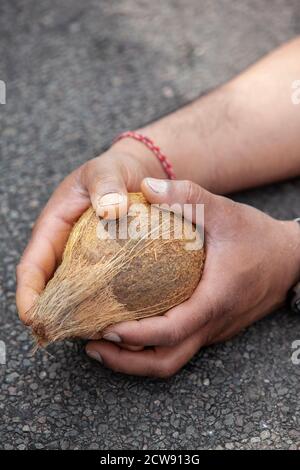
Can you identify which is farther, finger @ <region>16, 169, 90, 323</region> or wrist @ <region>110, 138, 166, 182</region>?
wrist @ <region>110, 138, 166, 182</region>

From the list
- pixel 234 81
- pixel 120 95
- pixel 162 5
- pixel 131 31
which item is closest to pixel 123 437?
pixel 234 81

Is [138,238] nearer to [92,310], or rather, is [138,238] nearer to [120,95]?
[92,310]

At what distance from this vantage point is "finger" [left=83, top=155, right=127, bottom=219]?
4.80 feet

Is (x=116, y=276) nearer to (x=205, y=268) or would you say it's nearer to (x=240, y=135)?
(x=205, y=268)

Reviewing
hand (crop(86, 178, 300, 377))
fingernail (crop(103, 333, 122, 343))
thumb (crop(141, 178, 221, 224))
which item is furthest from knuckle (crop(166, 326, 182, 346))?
thumb (crop(141, 178, 221, 224))

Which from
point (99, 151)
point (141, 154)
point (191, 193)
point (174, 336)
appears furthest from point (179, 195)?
point (99, 151)

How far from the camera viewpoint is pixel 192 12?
2.83 m

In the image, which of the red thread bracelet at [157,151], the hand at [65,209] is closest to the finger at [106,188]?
the hand at [65,209]

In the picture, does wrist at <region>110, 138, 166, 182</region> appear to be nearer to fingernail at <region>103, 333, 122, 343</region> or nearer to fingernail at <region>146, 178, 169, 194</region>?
fingernail at <region>146, 178, 169, 194</region>

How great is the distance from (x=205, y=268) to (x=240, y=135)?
0.60m

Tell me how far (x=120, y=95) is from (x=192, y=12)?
578 millimetres

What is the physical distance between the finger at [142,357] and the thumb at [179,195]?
28 centimetres

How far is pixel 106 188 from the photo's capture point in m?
1.53

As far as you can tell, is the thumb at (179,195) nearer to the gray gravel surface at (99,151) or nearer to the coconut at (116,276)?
the coconut at (116,276)
